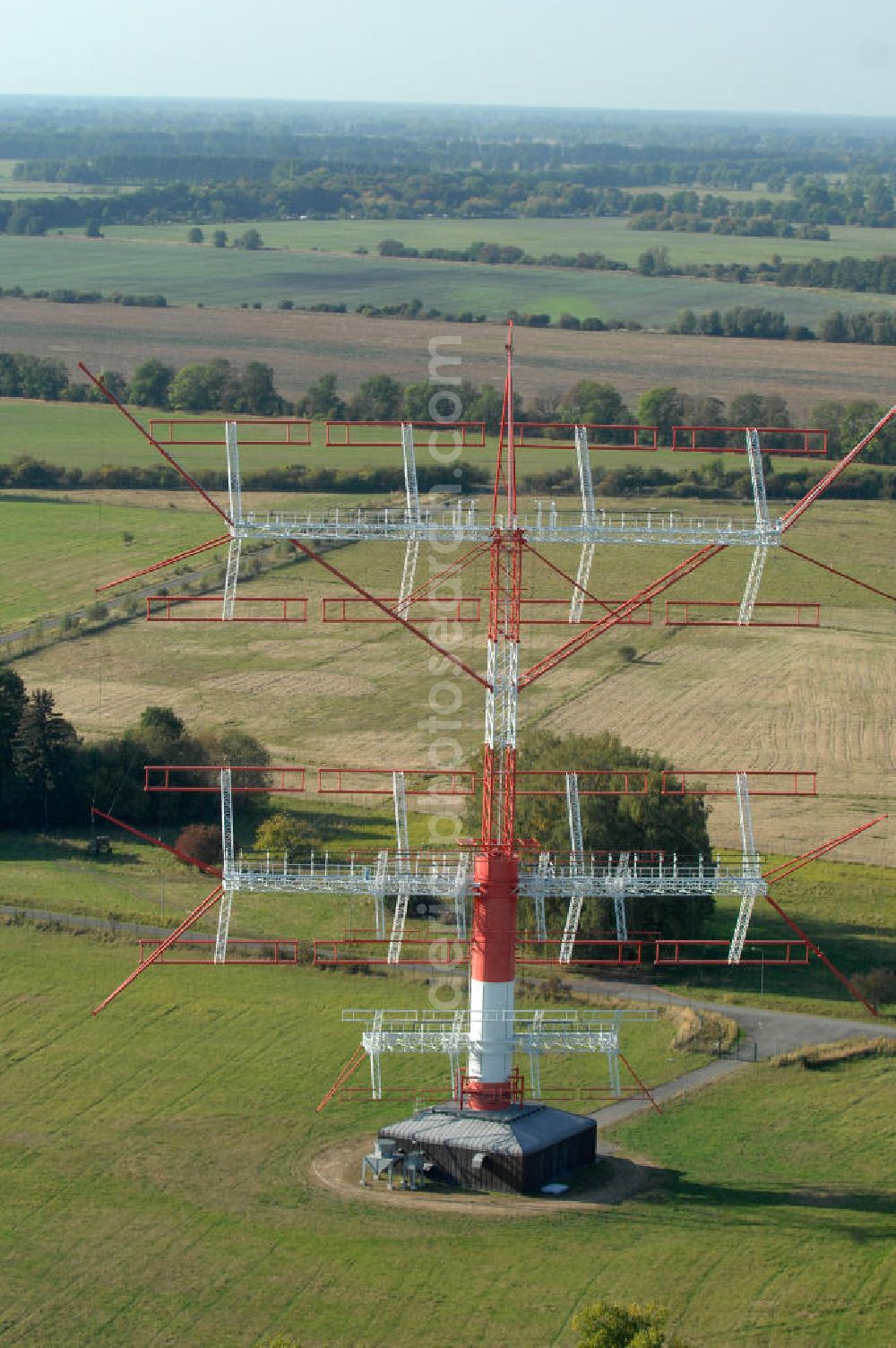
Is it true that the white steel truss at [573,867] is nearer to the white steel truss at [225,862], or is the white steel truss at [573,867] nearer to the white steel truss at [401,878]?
the white steel truss at [401,878]

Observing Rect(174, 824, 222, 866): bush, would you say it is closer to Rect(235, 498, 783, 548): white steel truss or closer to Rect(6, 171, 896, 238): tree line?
Rect(235, 498, 783, 548): white steel truss

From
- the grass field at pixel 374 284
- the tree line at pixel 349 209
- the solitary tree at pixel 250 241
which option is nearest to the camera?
the grass field at pixel 374 284

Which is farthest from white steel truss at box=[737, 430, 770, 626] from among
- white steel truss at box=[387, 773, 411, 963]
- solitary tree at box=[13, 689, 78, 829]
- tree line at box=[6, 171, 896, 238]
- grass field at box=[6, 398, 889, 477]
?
tree line at box=[6, 171, 896, 238]

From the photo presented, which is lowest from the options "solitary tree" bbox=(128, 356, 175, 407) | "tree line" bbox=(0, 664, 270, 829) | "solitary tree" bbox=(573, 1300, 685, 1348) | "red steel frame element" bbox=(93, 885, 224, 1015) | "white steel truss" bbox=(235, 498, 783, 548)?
"solitary tree" bbox=(573, 1300, 685, 1348)

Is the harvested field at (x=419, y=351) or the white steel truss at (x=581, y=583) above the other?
the harvested field at (x=419, y=351)

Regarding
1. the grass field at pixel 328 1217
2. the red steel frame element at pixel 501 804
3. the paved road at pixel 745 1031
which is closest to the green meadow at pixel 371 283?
the paved road at pixel 745 1031

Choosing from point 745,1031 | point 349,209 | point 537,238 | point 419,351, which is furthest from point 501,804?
point 349,209

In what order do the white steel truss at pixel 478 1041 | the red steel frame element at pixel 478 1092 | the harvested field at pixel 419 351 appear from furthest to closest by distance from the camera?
the harvested field at pixel 419 351 < the red steel frame element at pixel 478 1092 < the white steel truss at pixel 478 1041
